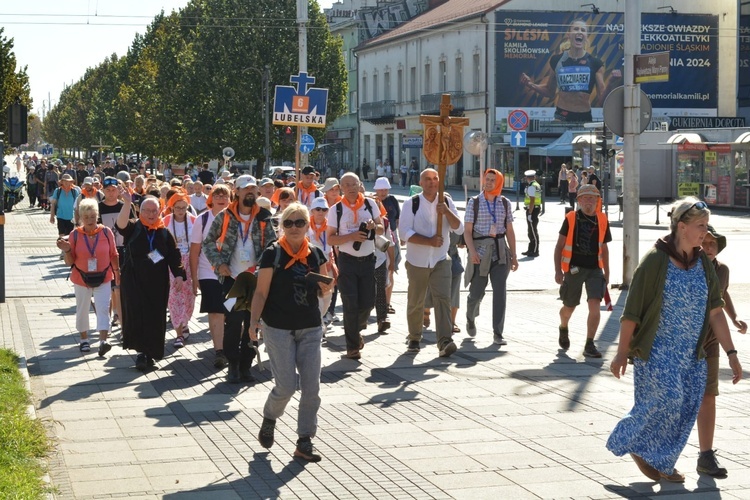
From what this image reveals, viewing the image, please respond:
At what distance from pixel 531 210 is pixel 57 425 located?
16.6 m

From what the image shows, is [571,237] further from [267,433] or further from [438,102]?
[438,102]

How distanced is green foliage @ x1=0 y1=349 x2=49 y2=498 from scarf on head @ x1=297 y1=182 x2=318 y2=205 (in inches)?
284

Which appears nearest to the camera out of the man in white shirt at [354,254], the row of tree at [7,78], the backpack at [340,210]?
the man in white shirt at [354,254]

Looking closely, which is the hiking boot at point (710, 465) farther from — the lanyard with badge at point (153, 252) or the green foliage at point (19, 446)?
the lanyard with badge at point (153, 252)

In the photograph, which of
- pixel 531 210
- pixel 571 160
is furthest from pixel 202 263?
pixel 571 160

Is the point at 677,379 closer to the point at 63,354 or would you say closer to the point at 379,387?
the point at 379,387

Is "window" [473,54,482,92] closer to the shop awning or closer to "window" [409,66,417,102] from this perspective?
the shop awning

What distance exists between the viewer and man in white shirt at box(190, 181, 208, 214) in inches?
746

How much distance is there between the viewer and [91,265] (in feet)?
39.0

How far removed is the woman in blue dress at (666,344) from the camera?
22.6ft

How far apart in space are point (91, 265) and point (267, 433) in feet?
15.4

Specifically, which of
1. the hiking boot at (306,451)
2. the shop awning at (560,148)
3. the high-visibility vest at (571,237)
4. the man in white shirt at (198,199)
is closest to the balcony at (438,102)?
the shop awning at (560,148)

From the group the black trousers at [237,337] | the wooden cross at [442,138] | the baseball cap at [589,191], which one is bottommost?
the black trousers at [237,337]

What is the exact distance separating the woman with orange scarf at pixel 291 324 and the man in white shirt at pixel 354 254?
3792mm
